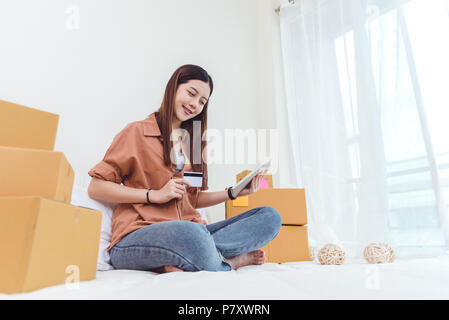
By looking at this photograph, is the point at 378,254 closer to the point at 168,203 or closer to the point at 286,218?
the point at 286,218

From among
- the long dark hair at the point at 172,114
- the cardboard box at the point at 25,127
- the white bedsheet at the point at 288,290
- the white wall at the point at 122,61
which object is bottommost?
the white bedsheet at the point at 288,290

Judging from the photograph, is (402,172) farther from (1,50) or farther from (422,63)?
(1,50)

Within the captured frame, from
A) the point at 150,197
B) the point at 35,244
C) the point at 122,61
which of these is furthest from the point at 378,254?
the point at 122,61

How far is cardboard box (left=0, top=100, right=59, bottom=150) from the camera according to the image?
2.06 feet

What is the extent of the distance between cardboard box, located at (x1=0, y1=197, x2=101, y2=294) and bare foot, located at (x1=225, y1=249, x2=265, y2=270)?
0.46m

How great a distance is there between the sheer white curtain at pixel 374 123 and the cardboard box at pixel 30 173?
1311 mm

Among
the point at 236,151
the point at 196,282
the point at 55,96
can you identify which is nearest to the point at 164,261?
the point at 196,282

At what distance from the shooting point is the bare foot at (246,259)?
89 cm

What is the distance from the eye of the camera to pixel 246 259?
92 cm

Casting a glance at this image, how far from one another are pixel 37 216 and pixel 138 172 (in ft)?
1.47

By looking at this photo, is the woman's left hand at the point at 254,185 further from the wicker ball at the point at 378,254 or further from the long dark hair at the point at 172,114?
the wicker ball at the point at 378,254

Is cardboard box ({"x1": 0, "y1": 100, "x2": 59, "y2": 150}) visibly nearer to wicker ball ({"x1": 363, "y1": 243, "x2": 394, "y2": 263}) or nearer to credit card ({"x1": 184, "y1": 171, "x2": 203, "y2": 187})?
credit card ({"x1": 184, "y1": 171, "x2": 203, "y2": 187})

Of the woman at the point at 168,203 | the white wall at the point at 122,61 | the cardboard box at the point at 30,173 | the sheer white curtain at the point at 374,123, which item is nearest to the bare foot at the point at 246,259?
the woman at the point at 168,203
